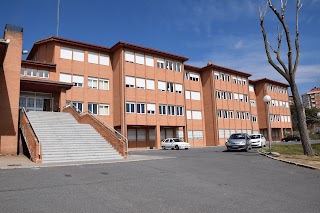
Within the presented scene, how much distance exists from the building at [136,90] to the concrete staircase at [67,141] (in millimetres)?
4670

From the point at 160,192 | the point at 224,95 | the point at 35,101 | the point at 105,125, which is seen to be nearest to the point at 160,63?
the point at 224,95

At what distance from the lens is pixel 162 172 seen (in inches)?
393

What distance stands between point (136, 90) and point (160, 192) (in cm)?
2690

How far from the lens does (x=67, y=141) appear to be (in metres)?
16.2

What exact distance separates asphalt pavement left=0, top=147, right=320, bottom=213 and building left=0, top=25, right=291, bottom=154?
43.3 ft

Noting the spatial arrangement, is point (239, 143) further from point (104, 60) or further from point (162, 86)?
point (104, 60)

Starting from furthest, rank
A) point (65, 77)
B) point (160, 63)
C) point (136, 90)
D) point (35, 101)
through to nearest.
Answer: point (160, 63)
point (136, 90)
point (65, 77)
point (35, 101)

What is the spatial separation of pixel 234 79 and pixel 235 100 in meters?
3.86

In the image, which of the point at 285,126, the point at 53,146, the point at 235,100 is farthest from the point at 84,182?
the point at 285,126

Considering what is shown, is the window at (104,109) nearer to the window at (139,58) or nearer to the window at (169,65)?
the window at (139,58)

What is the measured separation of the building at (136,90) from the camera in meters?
28.2

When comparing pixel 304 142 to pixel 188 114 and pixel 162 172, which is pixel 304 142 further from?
pixel 188 114

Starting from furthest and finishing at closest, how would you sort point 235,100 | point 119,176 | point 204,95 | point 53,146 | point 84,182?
point 235,100 < point 204,95 < point 53,146 < point 119,176 < point 84,182

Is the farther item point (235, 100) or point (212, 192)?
point (235, 100)
